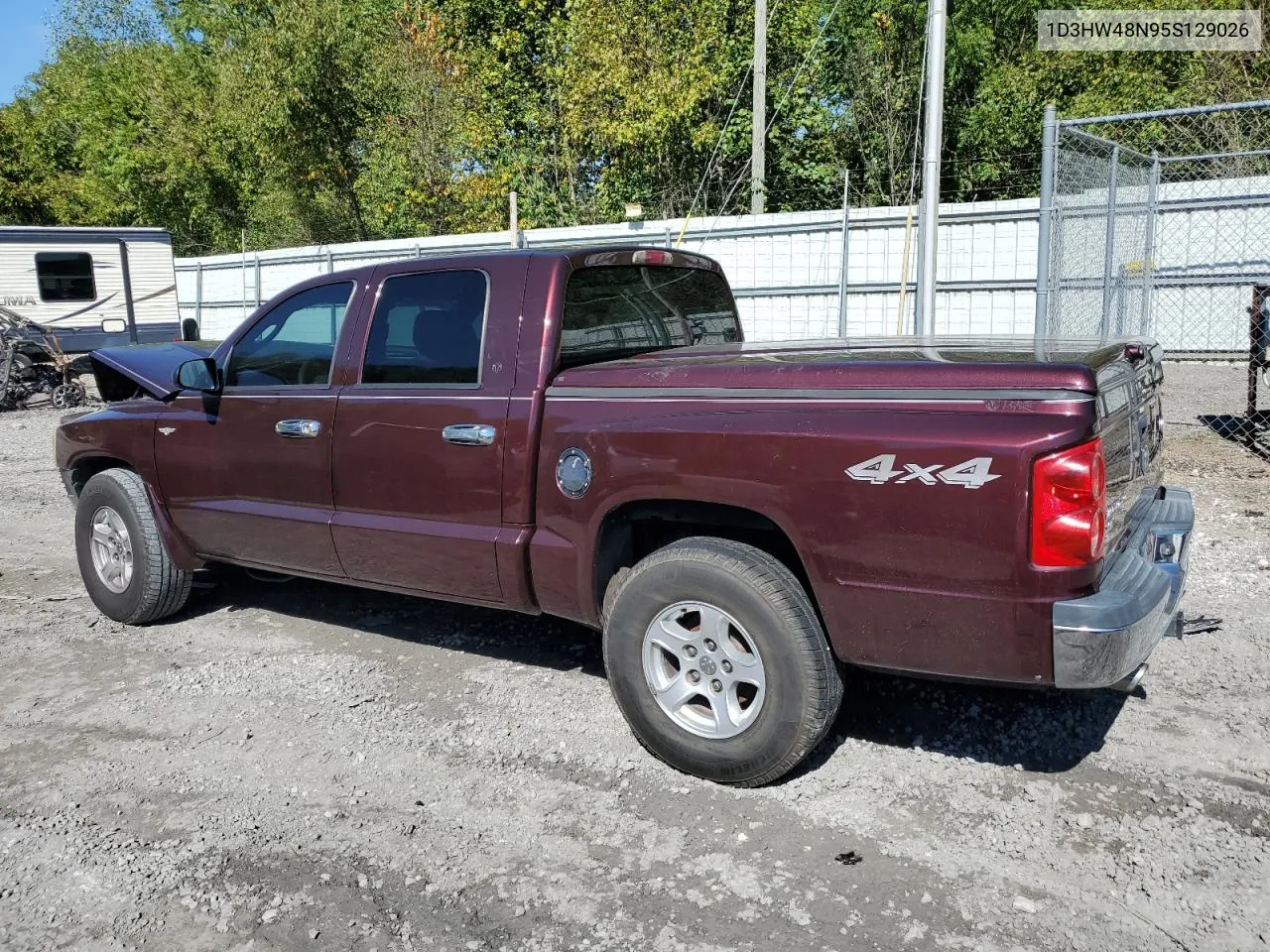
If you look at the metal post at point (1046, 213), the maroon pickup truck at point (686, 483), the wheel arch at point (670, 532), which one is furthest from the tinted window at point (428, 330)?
the metal post at point (1046, 213)

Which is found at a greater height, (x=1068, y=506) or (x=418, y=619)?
(x=1068, y=506)

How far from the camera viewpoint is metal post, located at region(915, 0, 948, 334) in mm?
8148

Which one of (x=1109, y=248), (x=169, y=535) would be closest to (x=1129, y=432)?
(x=169, y=535)

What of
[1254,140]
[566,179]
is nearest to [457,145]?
[566,179]

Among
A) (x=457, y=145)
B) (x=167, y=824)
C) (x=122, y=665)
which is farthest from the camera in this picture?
(x=457, y=145)

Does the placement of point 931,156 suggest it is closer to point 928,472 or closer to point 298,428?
point 298,428

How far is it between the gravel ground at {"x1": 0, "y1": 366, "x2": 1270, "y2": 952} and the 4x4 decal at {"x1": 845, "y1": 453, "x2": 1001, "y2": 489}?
1118 millimetres

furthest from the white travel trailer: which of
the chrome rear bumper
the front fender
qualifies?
the chrome rear bumper

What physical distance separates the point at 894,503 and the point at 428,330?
216cm

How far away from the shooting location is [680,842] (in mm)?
3268

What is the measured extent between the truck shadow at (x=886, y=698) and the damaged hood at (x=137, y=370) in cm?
104

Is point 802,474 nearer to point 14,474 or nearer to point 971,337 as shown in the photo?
point 971,337

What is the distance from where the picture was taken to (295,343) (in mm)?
4844

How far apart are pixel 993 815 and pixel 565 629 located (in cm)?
242
